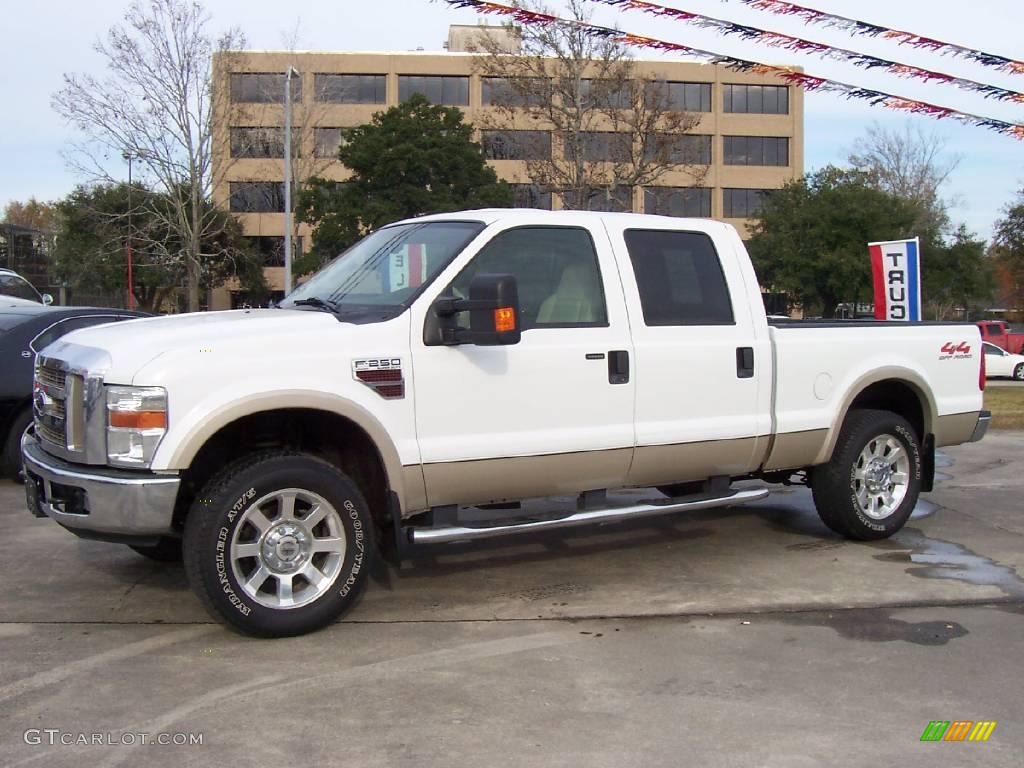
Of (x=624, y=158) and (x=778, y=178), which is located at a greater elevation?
(x=778, y=178)

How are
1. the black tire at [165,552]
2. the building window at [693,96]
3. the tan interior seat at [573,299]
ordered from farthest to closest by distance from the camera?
1. the building window at [693,96]
2. the black tire at [165,552]
3. the tan interior seat at [573,299]

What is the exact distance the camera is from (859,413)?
706 centimetres

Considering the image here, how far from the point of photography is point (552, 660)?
15.5 feet

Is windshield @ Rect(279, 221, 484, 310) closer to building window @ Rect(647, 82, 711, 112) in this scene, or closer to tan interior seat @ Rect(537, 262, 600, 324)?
tan interior seat @ Rect(537, 262, 600, 324)

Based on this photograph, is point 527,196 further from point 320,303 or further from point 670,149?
point 320,303

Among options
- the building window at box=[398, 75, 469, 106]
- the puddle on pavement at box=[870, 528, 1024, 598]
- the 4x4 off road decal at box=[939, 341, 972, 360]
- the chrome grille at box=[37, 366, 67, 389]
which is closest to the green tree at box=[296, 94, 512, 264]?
the building window at box=[398, 75, 469, 106]

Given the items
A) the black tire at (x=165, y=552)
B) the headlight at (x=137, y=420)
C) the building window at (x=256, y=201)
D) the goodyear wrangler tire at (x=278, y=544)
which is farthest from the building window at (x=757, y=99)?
the headlight at (x=137, y=420)

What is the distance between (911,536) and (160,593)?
5037 millimetres

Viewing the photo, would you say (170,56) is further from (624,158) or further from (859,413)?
(859,413)

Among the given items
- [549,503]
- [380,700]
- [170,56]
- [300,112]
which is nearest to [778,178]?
[300,112]

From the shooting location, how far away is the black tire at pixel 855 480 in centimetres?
687

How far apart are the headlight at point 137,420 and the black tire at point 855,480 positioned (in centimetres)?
433

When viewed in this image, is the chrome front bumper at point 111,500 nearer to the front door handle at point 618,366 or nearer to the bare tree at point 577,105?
the front door handle at point 618,366

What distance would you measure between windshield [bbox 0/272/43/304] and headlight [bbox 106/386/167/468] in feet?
39.9
